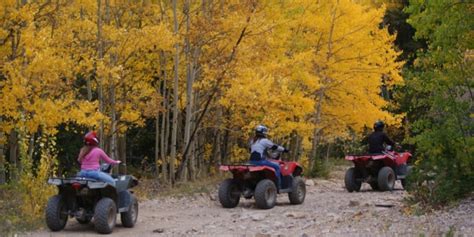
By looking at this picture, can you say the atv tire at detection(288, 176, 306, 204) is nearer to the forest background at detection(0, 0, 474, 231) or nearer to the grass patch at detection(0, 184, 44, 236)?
the forest background at detection(0, 0, 474, 231)

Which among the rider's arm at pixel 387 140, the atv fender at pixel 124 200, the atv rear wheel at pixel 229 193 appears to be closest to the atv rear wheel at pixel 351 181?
the rider's arm at pixel 387 140

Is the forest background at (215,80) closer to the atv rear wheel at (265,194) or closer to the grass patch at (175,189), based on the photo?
the grass patch at (175,189)

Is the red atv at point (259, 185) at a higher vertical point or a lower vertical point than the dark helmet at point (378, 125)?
lower

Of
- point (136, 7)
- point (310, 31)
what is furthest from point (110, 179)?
point (310, 31)

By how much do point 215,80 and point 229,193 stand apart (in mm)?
5184

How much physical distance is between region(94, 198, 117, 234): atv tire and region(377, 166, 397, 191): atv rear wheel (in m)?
8.89

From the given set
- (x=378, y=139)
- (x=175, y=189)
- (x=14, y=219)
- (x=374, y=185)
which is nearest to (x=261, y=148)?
(x=175, y=189)

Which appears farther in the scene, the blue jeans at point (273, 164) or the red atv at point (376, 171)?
the red atv at point (376, 171)

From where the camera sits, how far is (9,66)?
1377 cm

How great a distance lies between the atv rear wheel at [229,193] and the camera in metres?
14.6

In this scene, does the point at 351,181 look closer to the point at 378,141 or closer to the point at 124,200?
the point at 378,141

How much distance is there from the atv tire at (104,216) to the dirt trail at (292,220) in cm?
19

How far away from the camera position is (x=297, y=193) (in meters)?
15.3

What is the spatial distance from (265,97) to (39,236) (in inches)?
360
